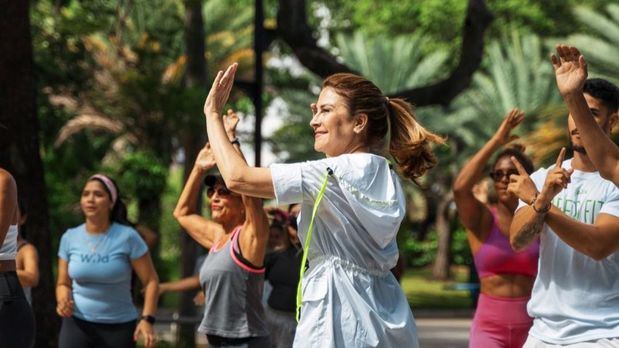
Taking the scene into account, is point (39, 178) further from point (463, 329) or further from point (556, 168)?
point (463, 329)

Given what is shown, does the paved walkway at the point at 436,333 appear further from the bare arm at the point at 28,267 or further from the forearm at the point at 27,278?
the forearm at the point at 27,278

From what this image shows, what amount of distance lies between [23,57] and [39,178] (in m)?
1.07

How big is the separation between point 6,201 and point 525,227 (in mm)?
2486

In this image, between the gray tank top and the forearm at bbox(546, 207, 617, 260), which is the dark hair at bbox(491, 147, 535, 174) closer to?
the gray tank top

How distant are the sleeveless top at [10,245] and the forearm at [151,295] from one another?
1.70 meters

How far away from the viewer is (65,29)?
1936 cm

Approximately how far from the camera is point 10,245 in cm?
698

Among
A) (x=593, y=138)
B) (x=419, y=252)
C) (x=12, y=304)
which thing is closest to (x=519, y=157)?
(x=593, y=138)

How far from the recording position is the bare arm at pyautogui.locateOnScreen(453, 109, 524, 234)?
298 inches

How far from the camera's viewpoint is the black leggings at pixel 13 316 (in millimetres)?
6863

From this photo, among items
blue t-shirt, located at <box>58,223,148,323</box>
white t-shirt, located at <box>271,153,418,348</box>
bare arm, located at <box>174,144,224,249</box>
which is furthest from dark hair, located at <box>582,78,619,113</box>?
blue t-shirt, located at <box>58,223,148,323</box>

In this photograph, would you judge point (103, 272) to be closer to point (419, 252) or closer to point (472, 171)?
point (472, 171)

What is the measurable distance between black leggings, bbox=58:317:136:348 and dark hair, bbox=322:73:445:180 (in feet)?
11.4

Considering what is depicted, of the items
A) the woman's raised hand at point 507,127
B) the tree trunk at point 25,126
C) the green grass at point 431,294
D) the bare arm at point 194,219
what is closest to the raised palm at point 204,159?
the bare arm at point 194,219
